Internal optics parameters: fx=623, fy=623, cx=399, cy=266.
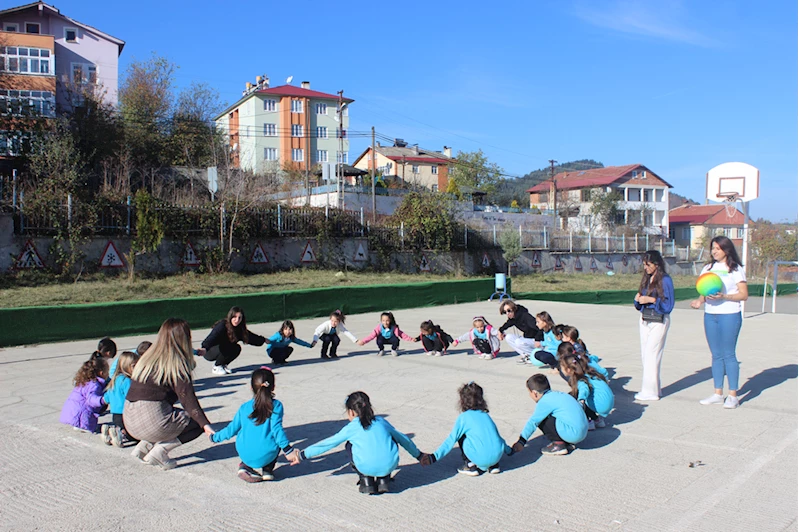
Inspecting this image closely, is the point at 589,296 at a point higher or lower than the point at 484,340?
lower

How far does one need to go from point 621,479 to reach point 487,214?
4754 cm

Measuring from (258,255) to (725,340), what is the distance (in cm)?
2150

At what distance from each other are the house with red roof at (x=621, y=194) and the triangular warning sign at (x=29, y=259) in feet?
177

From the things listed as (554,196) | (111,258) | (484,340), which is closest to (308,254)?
(111,258)

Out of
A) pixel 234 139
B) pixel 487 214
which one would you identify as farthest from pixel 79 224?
pixel 234 139

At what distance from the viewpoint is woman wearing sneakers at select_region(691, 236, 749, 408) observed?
270 inches

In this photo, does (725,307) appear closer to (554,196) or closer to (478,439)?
(478,439)

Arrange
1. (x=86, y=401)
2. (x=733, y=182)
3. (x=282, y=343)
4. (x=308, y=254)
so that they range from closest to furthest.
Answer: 1. (x=86, y=401)
2. (x=282, y=343)
3. (x=733, y=182)
4. (x=308, y=254)

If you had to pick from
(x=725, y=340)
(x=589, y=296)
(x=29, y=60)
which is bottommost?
(x=589, y=296)

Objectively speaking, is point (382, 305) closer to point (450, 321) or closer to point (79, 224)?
point (450, 321)

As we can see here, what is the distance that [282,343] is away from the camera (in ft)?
34.1

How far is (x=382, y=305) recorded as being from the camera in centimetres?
2073

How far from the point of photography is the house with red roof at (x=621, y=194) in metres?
69.3

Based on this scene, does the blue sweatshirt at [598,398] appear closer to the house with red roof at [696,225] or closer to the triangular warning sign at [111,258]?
the triangular warning sign at [111,258]
